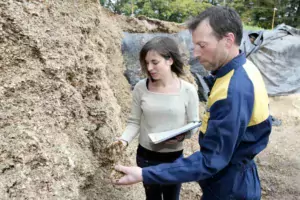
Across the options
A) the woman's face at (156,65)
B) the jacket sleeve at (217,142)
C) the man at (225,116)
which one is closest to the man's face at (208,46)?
the man at (225,116)

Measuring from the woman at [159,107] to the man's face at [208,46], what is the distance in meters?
0.78

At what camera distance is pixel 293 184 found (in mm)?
4023

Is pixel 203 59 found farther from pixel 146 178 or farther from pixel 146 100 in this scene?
pixel 146 100

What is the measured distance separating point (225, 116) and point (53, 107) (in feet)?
2.92

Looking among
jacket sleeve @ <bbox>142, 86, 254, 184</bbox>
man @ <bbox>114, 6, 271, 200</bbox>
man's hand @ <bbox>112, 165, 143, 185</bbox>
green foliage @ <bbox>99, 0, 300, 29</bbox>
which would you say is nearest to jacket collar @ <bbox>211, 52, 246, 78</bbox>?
man @ <bbox>114, 6, 271, 200</bbox>

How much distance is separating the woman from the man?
0.70 meters

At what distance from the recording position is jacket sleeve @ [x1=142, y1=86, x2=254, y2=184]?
42.9 inches

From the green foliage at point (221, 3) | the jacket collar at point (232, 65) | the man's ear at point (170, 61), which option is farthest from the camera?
the green foliage at point (221, 3)

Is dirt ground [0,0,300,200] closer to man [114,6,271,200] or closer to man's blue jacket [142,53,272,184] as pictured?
man [114,6,271,200]

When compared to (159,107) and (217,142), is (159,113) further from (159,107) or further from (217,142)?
(217,142)

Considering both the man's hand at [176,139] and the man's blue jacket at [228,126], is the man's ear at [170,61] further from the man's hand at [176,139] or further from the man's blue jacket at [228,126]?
the man's blue jacket at [228,126]

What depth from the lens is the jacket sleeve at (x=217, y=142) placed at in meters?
1.09

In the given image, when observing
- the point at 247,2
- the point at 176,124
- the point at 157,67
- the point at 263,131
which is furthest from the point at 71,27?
the point at 247,2

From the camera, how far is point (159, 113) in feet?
6.42
